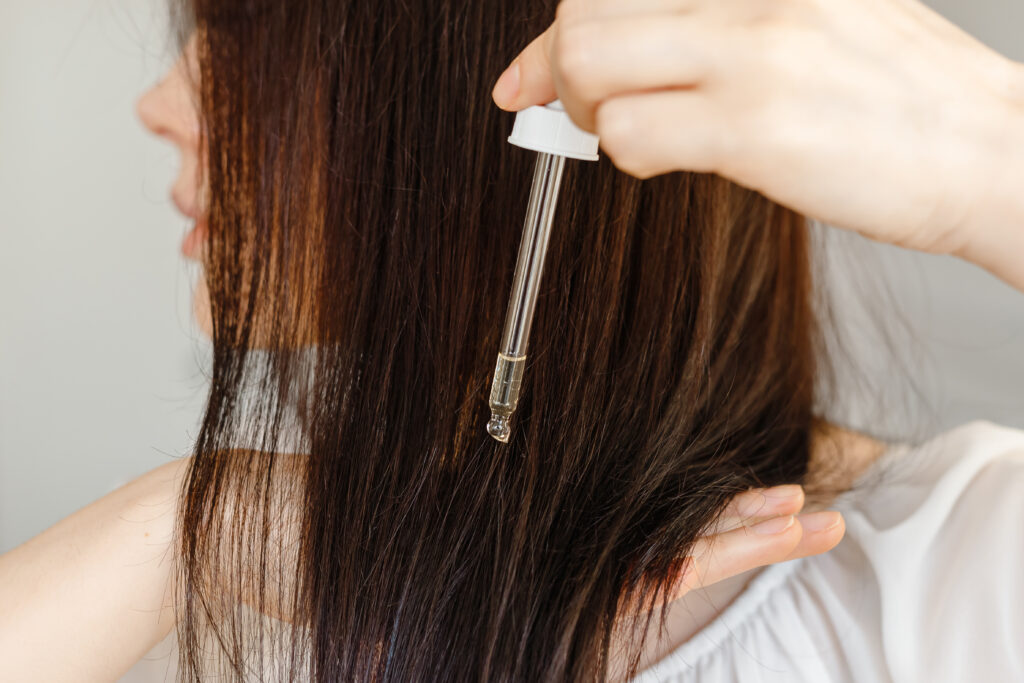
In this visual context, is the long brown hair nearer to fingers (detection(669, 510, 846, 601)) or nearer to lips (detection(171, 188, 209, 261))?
fingers (detection(669, 510, 846, 601))

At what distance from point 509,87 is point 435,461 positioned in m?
0.25

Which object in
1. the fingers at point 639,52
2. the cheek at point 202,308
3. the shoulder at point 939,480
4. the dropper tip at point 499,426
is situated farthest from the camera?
the cheek at point 202,308

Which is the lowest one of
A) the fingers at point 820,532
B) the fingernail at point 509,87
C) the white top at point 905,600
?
the white top at point 905,600

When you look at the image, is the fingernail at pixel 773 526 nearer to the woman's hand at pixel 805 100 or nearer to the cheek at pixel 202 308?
the woman's hand at pixel 805 100

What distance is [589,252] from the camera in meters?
0.53

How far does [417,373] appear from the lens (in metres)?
0.53

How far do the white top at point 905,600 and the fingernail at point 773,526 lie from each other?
4.7 inches

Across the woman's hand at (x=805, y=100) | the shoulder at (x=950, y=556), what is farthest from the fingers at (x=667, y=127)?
the shoulder at (x=950, y=556)

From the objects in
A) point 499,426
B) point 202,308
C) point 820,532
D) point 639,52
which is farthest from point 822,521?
point 202,308

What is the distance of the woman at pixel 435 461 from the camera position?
0.51 meters

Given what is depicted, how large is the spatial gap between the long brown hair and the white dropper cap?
0.17 m

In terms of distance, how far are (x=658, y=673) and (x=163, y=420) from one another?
3.49 feet

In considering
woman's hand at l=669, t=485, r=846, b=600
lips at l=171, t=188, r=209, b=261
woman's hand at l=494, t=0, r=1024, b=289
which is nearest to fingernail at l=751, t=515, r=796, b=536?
woman's hand at l=669, t=485, r=846, b=600

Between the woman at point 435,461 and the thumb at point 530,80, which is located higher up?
the thumb at point 530,80
